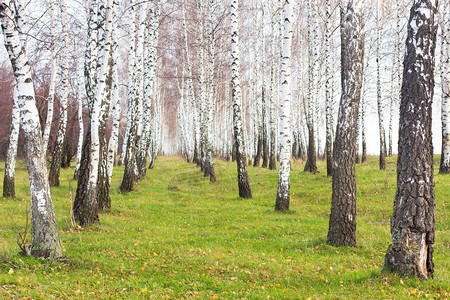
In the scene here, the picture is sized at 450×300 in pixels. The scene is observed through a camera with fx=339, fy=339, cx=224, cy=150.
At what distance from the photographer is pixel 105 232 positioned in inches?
316

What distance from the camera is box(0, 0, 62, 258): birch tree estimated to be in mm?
5422

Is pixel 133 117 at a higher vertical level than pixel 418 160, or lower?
higher

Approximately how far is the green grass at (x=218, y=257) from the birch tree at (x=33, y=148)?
0.33 metres

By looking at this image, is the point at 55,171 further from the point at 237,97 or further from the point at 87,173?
the point at 237,97

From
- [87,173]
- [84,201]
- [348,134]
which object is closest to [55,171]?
[87,173]

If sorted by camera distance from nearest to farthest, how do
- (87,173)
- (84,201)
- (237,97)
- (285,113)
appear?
(84,201), (87,173), (285,113), (237,97)

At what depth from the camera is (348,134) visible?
6777 millimetres

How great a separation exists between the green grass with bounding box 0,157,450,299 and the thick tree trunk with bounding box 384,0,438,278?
365mm

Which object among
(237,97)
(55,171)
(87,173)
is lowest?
(55,171)

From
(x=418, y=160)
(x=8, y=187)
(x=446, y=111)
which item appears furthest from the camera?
(x=446, y=111)

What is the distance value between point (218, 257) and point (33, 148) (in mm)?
3647

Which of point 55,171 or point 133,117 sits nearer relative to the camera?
point 133,117

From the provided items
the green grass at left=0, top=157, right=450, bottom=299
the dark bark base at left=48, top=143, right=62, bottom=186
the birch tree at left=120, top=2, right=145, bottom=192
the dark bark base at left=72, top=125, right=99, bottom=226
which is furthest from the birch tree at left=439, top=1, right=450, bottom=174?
the dark bark base at left=48, top=143, right=62, bottom=186

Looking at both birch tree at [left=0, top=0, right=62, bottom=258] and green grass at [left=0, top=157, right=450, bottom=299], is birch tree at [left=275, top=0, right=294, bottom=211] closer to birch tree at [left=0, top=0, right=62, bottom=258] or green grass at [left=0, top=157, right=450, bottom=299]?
green grass at [left=0, top=157, right=450, bottom=299]
